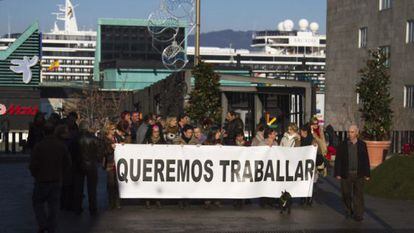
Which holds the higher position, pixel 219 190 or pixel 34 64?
pixel 34 64

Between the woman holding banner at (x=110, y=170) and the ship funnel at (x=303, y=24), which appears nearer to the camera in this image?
the woman holding banner at (x=110, y=170)

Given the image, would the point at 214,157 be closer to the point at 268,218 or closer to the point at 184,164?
the point at 184,164

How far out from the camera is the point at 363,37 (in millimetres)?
57375

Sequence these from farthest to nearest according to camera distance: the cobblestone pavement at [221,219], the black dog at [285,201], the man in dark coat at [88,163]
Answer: the black dog at [285,201] → the man in dark coat at [88,163] → the cobblestone pavement at [221,219]

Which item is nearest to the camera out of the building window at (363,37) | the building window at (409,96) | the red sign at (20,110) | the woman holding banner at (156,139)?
the woman holding banner at (156,139)

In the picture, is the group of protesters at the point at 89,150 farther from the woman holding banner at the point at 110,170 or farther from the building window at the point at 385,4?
the building window at the point at 385,4

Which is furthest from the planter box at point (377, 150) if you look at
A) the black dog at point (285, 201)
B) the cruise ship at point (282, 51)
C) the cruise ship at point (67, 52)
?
the cruise ship at point (67, 52)

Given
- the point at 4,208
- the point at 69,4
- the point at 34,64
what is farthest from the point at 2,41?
the point at 4,208

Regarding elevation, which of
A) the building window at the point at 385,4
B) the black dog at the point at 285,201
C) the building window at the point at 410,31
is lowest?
the black dog at the point at 285,201

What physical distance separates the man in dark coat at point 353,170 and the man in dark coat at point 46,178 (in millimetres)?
4892

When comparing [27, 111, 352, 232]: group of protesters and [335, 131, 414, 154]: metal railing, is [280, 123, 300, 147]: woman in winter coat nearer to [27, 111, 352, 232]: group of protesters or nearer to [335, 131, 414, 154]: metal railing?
[27, 111, 352, 232]: group of protesters

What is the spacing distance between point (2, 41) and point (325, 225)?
157 m

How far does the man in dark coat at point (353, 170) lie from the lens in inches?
568

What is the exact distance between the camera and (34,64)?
226 ft
